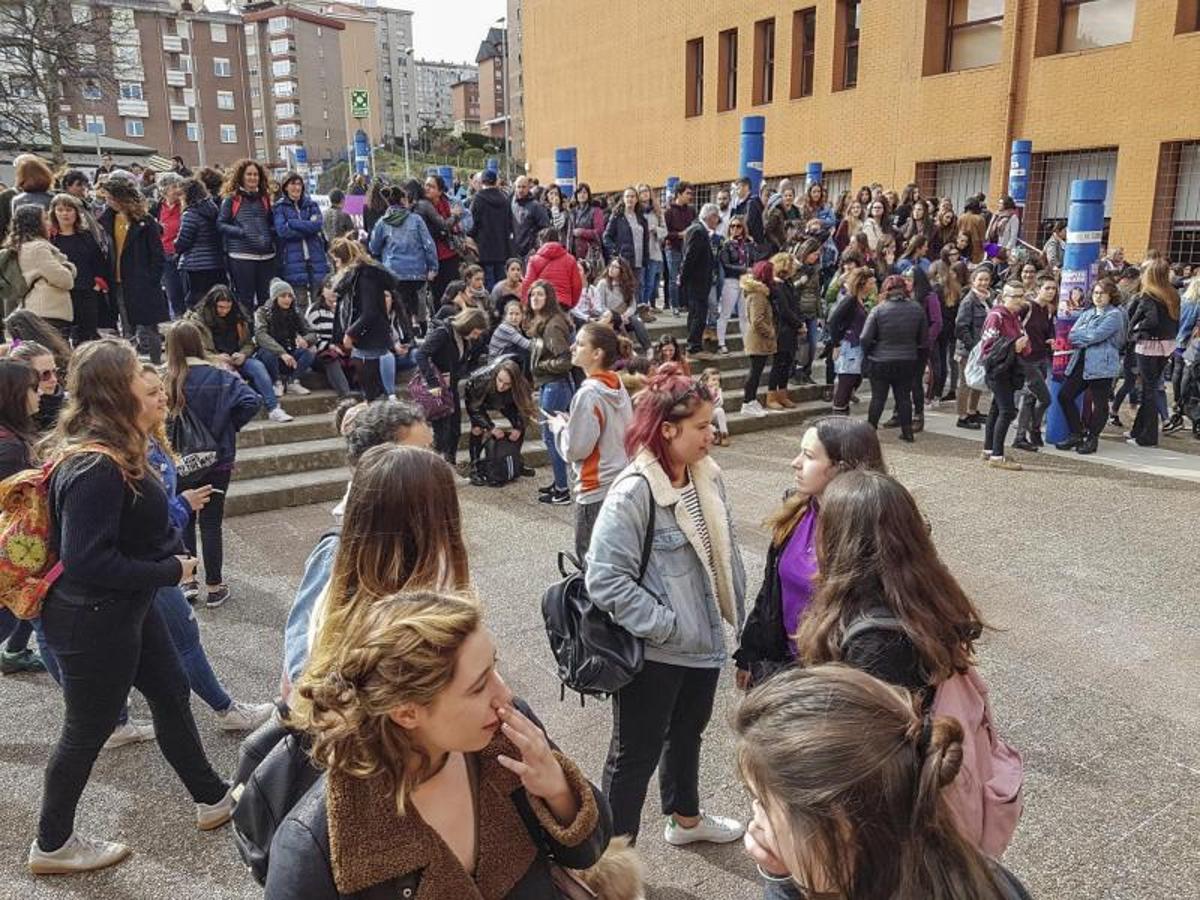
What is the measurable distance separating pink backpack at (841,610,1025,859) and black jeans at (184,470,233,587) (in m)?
4.25

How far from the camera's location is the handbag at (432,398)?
26.6 ft

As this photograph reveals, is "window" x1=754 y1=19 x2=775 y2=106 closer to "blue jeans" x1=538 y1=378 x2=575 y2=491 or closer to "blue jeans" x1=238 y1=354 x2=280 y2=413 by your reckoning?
"blue jeans" x1=538 y1=378 x2=575 y2=491

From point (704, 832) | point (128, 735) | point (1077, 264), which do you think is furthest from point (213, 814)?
point (1077, 264)

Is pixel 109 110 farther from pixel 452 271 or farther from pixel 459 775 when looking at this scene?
pixel 459 775

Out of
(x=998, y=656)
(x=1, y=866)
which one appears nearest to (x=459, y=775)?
(x=1, y=866)

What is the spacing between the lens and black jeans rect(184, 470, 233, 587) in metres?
5.36

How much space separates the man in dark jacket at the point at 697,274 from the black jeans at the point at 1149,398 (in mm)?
5002

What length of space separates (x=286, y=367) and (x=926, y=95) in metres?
16.9

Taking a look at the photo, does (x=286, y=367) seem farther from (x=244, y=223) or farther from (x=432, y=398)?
(x=432, y=398)

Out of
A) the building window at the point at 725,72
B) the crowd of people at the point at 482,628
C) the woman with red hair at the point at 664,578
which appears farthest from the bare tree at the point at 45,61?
the woman with red hair at the point at 664,578

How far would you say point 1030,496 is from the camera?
7949 mm

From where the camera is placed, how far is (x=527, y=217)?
12516 millimetres

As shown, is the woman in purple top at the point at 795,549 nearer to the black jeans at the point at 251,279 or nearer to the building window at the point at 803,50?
the black jeans at the point at 251,279

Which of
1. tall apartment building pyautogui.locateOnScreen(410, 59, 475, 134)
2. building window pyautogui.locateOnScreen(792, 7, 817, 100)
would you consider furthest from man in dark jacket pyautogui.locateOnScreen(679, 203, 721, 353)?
→ tall apartment building pyautogui.locateOnScreen(410, 59, 475, 134)
